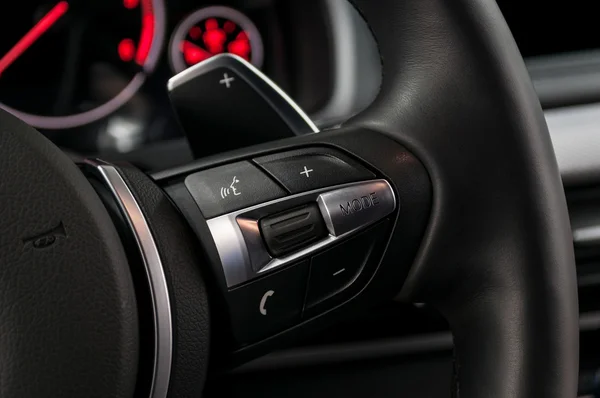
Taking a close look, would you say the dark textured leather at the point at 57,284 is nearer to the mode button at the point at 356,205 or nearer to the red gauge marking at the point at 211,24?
the mode button at the point at 356,205

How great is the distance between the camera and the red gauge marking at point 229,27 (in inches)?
62.9

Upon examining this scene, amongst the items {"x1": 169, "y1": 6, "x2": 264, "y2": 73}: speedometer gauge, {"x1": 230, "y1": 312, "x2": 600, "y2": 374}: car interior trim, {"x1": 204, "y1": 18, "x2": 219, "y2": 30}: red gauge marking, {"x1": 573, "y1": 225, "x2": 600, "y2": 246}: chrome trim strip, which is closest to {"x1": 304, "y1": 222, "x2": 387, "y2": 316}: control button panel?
{"x1": 230, "y1": 312, "x2": 600, "y2": 374}: car interior trim

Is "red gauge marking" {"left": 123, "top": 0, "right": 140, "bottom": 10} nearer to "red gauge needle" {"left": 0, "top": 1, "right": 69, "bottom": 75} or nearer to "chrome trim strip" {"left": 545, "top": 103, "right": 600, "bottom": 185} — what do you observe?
"red gauge needle" {"left": 0, "top": 1, "right": 69, "bottom": 75}

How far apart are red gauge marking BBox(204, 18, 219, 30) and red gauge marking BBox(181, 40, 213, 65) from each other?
0.05 m

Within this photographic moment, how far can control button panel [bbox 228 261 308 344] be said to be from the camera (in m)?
0.56

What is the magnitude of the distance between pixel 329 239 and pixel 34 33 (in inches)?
45.7

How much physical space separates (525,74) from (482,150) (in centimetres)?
7

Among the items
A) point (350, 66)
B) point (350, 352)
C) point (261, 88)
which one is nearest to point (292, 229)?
point (261, 88)

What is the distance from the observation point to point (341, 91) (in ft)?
4.08

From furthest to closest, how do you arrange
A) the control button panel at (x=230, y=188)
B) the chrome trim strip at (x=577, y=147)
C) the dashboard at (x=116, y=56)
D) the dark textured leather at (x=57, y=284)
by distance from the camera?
the dashboard at (x=116, y=56) → the chrome trim strip at (x=577, y=147) → the control button panel at (x=230, y=188) → the dark textured leather at (x=57, y=284)

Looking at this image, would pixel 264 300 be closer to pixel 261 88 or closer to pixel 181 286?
pixel 181 286

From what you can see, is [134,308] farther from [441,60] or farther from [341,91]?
[341,91]

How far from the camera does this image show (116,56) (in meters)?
1.59

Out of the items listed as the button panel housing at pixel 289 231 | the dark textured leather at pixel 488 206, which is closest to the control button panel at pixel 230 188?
the button panel housing at pixel 289 231
